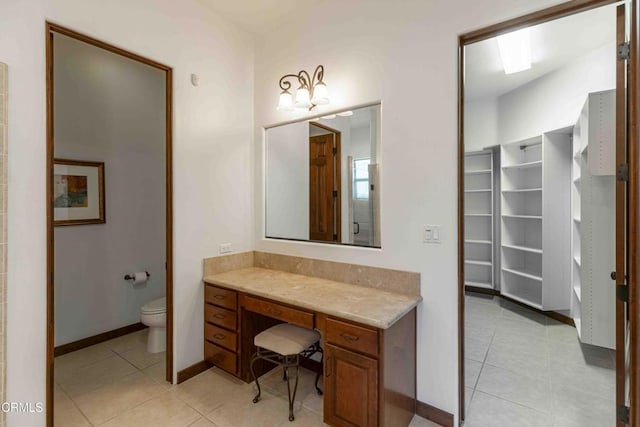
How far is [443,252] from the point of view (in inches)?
74.5

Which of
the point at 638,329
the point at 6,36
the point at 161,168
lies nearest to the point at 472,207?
the point at 638,329

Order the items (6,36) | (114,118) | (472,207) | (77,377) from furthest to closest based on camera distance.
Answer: (472,207), (114,118), (77,377), (6,36)

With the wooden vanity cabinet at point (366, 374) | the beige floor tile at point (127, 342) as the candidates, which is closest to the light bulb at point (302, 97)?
the wooden vanity cabinet at point (366, 374)

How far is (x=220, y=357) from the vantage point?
2434 millimetres

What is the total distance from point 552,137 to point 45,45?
4.80 m

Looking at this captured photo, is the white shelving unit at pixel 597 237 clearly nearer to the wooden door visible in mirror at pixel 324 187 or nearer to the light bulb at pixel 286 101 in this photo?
the wooden door visible in mirror at pixel 324 187

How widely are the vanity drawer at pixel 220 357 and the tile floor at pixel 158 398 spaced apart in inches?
4.2

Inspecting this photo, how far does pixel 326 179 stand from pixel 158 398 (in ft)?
6.86

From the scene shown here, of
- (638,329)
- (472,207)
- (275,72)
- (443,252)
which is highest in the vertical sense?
(275,72)

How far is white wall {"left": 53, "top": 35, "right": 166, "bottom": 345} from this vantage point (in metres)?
2.77

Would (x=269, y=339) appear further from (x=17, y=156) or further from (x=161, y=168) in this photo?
(x=161, y=168)

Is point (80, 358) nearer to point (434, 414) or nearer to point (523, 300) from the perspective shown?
point (434, 414)

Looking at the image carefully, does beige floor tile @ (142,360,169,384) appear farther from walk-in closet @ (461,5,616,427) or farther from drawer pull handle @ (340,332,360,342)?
walk-in closet @ (461,5,616,427)

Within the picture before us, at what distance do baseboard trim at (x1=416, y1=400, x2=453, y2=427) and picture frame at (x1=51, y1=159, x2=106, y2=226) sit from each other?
324 cm
